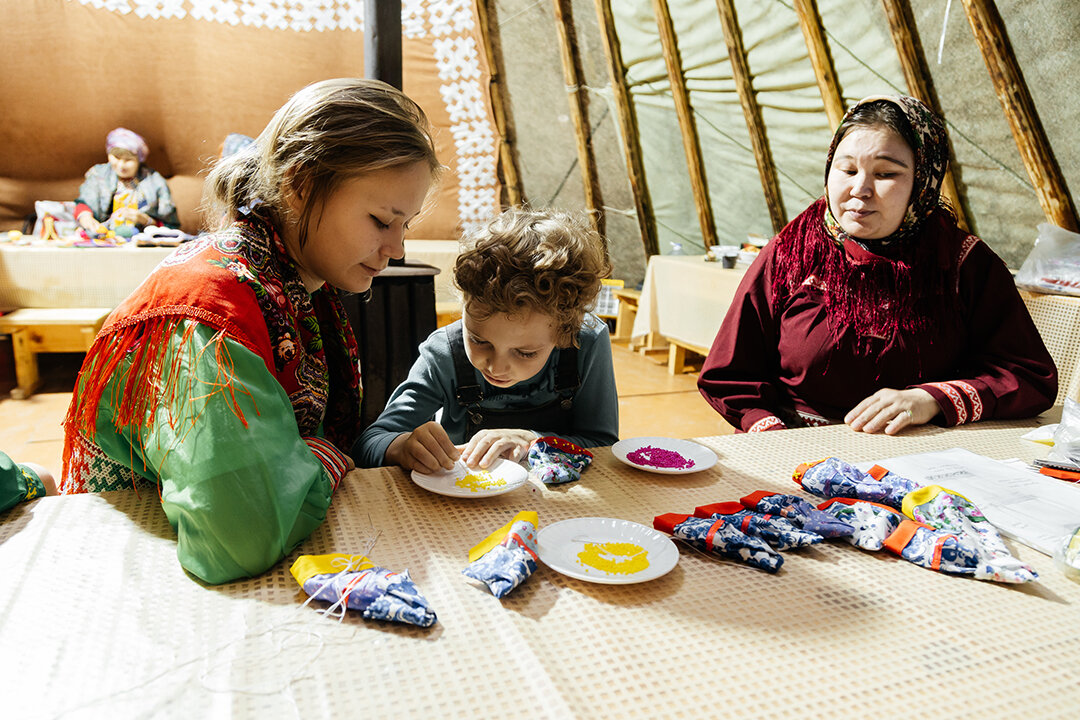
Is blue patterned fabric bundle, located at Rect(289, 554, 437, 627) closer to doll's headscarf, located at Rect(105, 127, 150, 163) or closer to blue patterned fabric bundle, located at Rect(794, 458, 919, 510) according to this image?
blue patterned fabric bundle, located at Rect(794, 458, 919, 510)

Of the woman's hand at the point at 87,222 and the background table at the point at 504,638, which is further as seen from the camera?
the woman's hand at the point at 87,222

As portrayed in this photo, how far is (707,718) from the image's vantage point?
0.66 meters

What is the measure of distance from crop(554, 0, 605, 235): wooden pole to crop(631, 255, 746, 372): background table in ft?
1.89

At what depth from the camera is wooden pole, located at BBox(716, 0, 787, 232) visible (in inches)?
160

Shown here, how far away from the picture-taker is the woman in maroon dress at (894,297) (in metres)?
1.68

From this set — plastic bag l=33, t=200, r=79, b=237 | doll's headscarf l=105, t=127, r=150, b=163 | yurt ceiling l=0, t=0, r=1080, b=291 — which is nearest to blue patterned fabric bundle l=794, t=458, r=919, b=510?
yurt ceiling l=0, t=0, r=1080, b=291

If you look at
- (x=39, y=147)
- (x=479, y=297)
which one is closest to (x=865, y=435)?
(x=479, y=297)

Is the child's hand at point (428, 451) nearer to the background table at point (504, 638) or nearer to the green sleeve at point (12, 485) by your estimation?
the background table at point (504, 638)

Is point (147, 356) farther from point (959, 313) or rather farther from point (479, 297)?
point (959, 313)

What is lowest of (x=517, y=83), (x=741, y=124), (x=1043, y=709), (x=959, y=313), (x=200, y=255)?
(x=1043, y=709)

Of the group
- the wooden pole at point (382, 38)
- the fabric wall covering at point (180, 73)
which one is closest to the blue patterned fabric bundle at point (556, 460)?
the wooden pole at point (382, 38)

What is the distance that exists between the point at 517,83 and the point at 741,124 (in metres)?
2.10

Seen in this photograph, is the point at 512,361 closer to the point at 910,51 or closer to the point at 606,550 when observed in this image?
the point at 606,550

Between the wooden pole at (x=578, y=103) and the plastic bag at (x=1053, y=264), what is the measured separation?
256 centimetres
